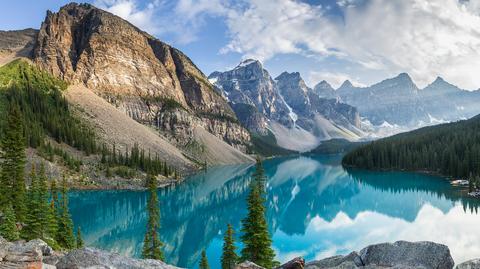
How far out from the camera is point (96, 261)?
16438 mm

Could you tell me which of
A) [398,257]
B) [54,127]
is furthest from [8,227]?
[54,127]

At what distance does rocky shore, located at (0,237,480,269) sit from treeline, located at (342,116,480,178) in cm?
13169

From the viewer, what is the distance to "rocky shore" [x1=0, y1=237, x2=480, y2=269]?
1530 centimetres

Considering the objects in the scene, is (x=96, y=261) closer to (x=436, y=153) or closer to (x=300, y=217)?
(x=300, y=217)

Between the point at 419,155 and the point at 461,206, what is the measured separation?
81701mm

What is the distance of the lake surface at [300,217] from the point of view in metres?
62.3

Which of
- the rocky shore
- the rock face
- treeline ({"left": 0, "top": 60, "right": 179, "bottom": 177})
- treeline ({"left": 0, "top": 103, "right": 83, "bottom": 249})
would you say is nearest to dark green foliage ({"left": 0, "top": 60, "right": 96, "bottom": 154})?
treeline ({"left": 0, "top": 60, "right": 179, "bottom": 177})

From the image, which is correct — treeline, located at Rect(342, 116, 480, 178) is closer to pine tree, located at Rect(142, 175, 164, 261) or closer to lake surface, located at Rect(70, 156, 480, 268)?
lake surface, located at Rect(70, 156, 480, 268)

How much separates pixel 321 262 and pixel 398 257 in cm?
345

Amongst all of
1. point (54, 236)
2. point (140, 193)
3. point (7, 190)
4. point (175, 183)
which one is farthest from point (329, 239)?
point (175, 183)

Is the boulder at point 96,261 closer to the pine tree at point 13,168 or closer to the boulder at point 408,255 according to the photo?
the boulder at point 408,255

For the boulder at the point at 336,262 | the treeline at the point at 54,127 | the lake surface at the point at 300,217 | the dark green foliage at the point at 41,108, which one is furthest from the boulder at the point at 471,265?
the dark green foliage at the point at 41,108

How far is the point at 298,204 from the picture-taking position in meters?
107

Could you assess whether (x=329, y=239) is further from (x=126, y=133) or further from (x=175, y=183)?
(x=126, y=133)
